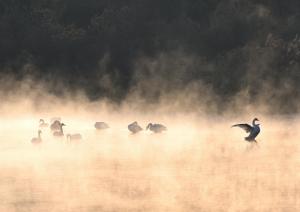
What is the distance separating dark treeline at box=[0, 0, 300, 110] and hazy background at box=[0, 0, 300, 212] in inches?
3.0

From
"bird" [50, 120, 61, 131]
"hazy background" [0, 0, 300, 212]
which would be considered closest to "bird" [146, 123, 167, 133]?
"hazy background" [0, 0, 300, 212]

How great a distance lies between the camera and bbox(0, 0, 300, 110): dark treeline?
160 feet

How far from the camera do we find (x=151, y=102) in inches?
1903

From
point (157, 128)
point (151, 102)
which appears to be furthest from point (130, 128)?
point (151, 102)

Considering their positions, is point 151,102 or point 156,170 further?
point 151,102

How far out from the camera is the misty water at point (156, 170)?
23.3 metres

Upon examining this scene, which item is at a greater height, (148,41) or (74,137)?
(148,41)

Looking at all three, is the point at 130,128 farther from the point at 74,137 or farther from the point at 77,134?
the point at 74,137

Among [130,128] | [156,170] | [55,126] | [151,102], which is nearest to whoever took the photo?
[156,170]

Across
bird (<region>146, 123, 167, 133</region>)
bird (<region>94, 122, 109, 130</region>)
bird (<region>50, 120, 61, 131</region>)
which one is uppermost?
bird (<region>50, 120, 61, 131</region>)

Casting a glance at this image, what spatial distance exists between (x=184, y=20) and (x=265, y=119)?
48.5ft

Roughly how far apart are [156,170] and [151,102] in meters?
20.4

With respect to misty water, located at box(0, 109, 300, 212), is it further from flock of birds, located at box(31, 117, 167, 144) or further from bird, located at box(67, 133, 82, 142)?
bird, located at box(67, 133, 82, 142)

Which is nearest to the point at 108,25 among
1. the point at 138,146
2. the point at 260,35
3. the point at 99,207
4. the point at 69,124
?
the point at 260,35
